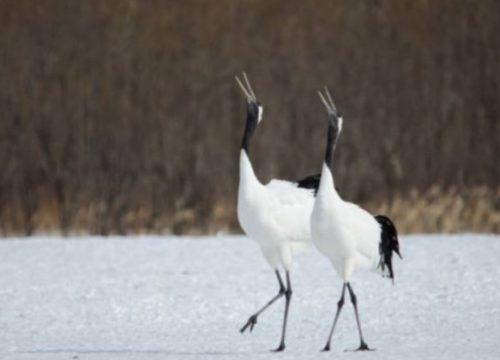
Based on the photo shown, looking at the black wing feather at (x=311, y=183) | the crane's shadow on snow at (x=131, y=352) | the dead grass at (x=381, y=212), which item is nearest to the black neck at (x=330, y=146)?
the black wing feather at (x=311, y=183)

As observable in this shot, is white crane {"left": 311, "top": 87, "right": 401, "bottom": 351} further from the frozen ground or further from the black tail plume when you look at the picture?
the frozen ground

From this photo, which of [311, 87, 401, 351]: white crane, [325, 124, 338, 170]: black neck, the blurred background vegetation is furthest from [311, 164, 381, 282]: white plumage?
the blurred background vegetation

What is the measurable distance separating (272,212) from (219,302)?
225 centimetres

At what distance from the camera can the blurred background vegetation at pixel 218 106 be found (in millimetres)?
20411

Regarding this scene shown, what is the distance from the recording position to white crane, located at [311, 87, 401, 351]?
9344 mm

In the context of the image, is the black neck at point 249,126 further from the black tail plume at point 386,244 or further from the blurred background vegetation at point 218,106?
the blurred background vegetation at point 218,106

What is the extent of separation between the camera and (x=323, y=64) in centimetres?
2156

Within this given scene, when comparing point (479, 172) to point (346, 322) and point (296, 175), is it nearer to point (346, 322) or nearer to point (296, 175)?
point (296, 175)

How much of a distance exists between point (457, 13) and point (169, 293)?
1106cm

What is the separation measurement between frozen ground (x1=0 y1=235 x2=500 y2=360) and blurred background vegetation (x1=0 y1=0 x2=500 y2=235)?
348 cm

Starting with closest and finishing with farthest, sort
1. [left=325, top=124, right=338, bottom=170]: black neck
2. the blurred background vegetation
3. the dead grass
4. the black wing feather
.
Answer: [left=325, top=124, right=338, bottom=170]: black neck → the black wing feather → the dead grass → the blurred background vegetation

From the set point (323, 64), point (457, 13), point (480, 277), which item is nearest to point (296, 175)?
point (323, 64)

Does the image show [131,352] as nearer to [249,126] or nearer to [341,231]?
[341,231]

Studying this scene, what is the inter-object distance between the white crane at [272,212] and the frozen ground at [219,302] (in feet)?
1.92
